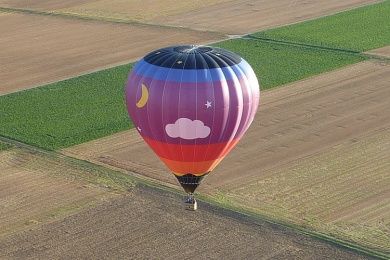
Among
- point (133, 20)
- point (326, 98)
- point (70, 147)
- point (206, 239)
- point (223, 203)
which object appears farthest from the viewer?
point (133, 20)

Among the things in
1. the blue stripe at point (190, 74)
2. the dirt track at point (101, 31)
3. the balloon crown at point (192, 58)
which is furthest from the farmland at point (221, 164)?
the balloon crown at point (192, 58)

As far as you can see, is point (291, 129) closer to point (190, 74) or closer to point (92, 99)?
point (92, 99)

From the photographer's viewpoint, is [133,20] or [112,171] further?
[133,20]

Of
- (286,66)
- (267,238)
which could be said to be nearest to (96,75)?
(286,66)

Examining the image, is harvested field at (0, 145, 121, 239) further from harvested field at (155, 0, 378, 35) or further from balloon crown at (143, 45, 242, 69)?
harvested field at (155, 0, 378, 35)

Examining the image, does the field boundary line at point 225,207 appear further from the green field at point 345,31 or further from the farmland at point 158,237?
the green field at point 345,31

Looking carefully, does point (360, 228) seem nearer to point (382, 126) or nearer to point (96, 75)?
point (382, 126)
